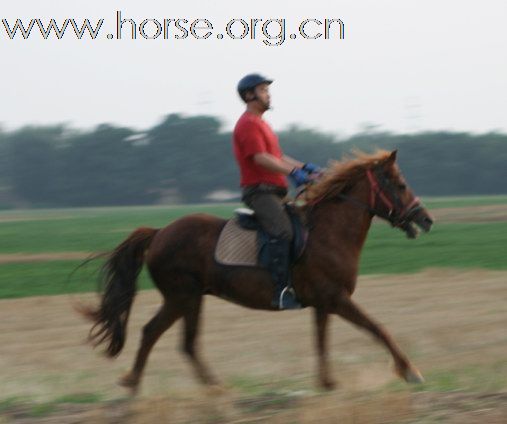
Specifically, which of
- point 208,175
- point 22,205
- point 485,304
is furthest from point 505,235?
point 22,205

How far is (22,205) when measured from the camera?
342ft

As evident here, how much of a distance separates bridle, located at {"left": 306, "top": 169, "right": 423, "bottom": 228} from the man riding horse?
0.42 m

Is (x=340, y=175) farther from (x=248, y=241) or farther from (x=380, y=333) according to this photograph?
(x=380, y=333)

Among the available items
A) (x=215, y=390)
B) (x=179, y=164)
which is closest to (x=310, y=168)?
(x=215, y=390)

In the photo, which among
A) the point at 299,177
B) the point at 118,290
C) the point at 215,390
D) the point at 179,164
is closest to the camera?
the point at 215,390

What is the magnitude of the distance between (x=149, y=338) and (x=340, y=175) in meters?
2.15

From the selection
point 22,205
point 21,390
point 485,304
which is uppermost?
point 21,390

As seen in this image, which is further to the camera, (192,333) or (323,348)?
(192,333)

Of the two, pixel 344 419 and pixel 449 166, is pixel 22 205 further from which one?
Answer: pixel 344 419

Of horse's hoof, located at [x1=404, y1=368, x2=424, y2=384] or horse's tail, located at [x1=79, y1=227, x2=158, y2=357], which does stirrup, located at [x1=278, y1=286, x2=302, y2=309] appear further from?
horse's tail, located at [x1=79, y1=227, x2=158, y2=357]

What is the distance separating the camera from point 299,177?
28.3 feet

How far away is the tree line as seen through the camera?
316ft

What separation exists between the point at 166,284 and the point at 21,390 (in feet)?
4.93

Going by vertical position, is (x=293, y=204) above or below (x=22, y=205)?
above
